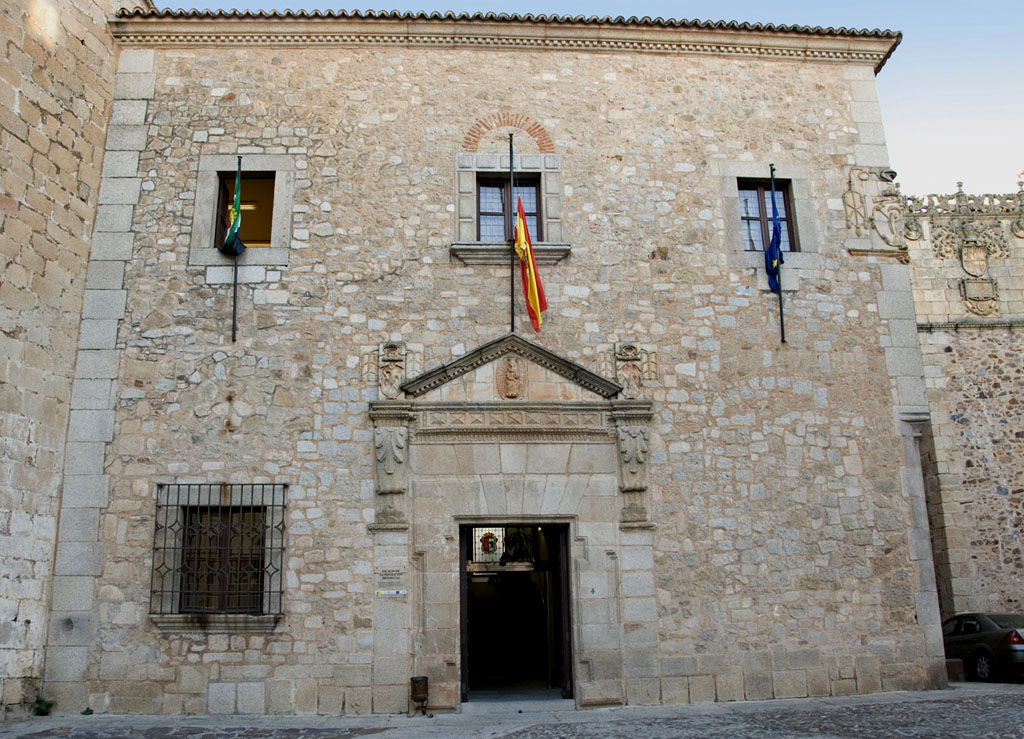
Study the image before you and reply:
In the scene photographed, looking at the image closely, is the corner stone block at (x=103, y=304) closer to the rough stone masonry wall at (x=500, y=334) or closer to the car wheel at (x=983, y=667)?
the rough stone masonry wall at (x=500, y=334)

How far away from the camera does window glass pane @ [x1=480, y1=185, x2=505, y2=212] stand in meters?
9.66

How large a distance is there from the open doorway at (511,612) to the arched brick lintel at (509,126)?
450 centimetres

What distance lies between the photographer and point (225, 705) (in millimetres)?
7922

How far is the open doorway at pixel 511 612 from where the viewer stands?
973cm

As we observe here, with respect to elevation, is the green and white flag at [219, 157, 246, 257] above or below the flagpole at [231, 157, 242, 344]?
above

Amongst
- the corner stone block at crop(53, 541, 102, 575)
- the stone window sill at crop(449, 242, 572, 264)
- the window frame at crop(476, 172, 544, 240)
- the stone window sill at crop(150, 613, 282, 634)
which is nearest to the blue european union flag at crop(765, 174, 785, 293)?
the stone window sill at crop(449, 242, 572, 264)

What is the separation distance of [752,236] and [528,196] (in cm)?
269

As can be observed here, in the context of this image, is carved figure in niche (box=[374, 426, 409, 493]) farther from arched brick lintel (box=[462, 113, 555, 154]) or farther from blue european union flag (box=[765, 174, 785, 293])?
blue european union flag (box=[765, 174, 785, 293])

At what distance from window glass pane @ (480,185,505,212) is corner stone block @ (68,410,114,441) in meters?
4.63

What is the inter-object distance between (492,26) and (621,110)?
1.84 m

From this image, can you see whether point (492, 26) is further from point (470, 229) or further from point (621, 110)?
point (470, 229)

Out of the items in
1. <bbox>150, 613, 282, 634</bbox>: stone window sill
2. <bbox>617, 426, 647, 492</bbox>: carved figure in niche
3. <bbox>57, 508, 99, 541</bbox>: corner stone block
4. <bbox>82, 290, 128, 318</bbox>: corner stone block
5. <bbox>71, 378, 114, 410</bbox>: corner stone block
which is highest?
<bbox>82, 290, 128, 318</bbox>: corner stone block

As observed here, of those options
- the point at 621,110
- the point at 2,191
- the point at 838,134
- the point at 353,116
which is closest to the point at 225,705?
the point at 2,191

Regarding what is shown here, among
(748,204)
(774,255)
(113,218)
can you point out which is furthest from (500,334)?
(113,218)
